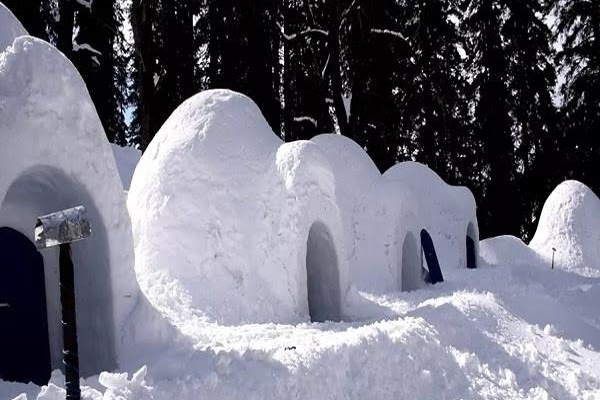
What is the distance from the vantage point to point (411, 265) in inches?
562

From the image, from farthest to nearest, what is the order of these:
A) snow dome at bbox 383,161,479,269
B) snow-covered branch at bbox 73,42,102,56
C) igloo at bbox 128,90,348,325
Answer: snow dome at bbox 383,161,479,269, snow-covered branch at bbox 73,42,102,56, igloo at bbox 128,90,348,325

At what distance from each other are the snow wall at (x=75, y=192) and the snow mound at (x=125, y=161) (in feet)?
29.3

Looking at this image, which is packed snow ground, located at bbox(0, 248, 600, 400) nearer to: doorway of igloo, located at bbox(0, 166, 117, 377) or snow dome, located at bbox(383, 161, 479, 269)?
doorway of igloo, located at bbox(0, 166, 117, 377)

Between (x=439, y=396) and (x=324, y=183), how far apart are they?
152 inches

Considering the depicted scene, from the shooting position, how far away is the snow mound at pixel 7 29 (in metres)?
6.05

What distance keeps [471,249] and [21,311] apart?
603 inches

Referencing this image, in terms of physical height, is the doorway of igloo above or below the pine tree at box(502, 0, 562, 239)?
below

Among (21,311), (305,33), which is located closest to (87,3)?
(305,33)

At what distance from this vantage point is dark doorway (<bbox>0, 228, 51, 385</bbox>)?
5902 millimetres

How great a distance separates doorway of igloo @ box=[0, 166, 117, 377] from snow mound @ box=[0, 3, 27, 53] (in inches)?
57.3

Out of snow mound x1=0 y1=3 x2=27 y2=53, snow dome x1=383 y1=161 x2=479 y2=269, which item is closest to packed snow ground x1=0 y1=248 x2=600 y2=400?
snow mound x1=0 y1=3 x2=27 y2=53

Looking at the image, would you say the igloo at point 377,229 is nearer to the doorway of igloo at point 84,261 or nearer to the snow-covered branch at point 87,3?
the doorway of igloo at point 84,261

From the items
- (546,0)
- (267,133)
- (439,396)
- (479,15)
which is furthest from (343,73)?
(439,396)

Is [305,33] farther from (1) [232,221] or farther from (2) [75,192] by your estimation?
(2) [75,192]
